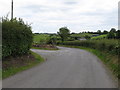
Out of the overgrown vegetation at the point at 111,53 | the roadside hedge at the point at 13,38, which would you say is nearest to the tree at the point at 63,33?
the overgrown vegetation at the point at 111,53

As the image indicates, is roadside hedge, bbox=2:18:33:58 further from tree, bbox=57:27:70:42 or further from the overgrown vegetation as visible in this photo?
tree, bbox=57:27:70:42

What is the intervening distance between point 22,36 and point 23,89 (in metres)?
10.0

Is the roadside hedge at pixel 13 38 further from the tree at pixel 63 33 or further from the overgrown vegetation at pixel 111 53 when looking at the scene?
the tree at pixel 63 33

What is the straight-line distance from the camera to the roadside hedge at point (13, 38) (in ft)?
46.9

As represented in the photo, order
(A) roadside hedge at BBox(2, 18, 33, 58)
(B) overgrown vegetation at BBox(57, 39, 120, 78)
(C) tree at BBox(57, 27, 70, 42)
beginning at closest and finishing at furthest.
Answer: (B) overgrown vegetation at BBox(57, 39, 120, 78), (A) roadside hedge at BBox(2, 18, 33, 58), (C) tree at BBox(57, 27, 70, 42)

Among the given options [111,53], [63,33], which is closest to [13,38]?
[111,53]

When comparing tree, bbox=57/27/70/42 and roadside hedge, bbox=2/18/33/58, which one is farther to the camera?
tree, bbox=57/27/70/42

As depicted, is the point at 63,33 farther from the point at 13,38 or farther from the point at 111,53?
the point at 13,38

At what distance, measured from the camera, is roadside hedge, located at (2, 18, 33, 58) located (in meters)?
14.3

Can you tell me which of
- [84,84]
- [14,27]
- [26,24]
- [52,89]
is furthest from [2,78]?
[26,24]

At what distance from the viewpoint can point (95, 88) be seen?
325 inches

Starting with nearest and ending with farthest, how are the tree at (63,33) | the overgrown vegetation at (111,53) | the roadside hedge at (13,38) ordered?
the overgrown vegetation at (111,53) → the roadside hedge at (13,38) → the tree at (63,33)

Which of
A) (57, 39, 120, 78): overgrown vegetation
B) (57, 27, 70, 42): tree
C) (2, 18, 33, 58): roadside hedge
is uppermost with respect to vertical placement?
(57, 27, 70, 42): tree

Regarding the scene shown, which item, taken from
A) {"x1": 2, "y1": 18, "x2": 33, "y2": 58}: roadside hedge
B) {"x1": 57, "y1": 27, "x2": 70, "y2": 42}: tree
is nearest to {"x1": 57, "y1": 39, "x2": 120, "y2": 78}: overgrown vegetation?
{"x1": 2, "y1": 18, "x2": 33, "y2": 58}: roadside hedge
